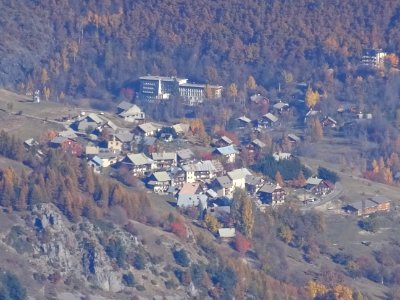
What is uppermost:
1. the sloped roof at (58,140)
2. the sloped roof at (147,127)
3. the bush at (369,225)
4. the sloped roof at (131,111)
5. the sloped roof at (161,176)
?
the sloped roof at (58,140)

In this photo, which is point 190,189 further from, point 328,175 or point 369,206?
point 369,206

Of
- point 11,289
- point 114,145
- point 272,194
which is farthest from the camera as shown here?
point 114,145

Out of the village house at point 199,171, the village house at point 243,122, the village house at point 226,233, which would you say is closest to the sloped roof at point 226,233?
the village house at point 226,233

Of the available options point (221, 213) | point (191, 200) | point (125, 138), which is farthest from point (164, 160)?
point (221, 213)

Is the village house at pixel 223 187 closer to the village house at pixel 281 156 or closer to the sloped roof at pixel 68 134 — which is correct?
the village house at pixel 281 156

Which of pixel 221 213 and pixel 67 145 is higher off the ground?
pixel 67 145

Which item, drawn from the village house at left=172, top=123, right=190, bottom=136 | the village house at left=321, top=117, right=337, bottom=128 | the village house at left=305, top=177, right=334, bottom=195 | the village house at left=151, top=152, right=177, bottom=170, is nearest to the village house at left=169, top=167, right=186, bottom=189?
the village house at left=151, top=152, right=177, bottom=170

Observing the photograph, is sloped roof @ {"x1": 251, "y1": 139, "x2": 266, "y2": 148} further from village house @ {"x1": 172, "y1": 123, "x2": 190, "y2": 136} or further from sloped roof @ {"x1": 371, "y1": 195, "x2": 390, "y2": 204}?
sloped roof @ {"x1": 371, "y1": 195, "x2": 390, "y2": 204}
